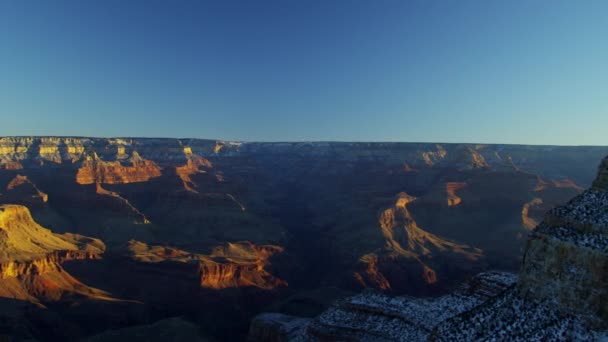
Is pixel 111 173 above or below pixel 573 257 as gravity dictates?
below

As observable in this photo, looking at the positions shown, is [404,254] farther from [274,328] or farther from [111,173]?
[111,173]

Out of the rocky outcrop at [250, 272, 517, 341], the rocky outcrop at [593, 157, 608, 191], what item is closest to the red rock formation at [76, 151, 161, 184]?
the rocky outcrop at [250, 272, 517, 341]

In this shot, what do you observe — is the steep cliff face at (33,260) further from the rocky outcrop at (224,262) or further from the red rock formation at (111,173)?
the red rock formation at (111,173)

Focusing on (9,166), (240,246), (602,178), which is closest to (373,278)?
(240,246)

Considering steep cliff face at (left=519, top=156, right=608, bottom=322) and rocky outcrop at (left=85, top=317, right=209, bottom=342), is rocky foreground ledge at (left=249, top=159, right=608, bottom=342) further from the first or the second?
rocky outcrop at (left=85, top=317, right=209, bottom=342)

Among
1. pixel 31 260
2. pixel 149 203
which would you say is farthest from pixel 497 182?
pixel 31 260

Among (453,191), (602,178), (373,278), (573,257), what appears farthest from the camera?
(453,191)
